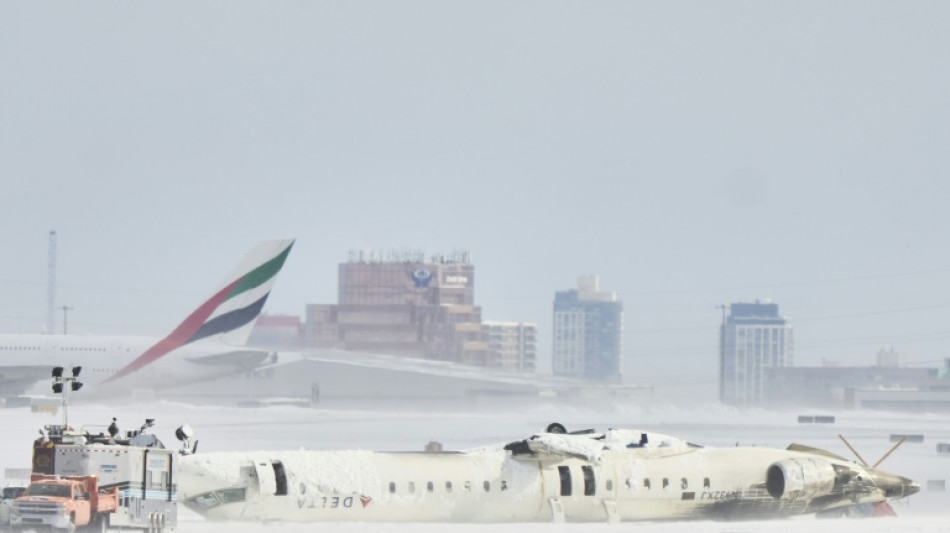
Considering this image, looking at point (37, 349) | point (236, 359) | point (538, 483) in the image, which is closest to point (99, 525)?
point (538, 483)

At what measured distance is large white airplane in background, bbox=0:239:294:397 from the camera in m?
95.7

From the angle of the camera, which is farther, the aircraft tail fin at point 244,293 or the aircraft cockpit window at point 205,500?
the aircraft tail fin at point 244,293

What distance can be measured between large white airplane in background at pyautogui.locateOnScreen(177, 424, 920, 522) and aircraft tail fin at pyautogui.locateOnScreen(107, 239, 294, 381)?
5878 cm

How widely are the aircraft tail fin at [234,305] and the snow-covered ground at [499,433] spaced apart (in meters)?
4.20

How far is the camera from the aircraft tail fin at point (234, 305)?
96.1 meters

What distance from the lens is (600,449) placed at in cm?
3831

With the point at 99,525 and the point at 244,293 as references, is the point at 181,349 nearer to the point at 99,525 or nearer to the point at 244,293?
the point at 244,293

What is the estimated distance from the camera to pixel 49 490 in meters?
30.3

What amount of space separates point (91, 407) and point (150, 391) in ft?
21.4

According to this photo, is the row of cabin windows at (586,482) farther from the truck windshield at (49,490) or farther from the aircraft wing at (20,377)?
the aircraft wing at (20,377)

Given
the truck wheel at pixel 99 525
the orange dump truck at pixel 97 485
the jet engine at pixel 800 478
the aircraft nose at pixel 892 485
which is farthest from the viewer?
the aircraft nose at pixel 892 485

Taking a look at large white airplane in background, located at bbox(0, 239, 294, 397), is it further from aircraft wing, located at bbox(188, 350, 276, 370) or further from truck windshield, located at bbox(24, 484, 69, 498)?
truck windshield, located at bbox(24, 484, 69, 498)

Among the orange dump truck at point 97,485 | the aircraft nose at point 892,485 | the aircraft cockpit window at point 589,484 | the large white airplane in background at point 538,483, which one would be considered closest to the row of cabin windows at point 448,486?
the large white airplane in background at point 538,483

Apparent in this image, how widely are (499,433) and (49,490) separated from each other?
4278cm
